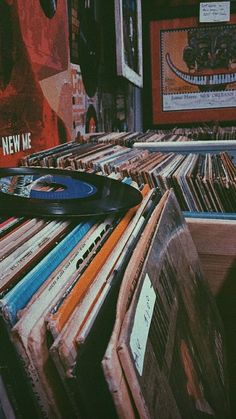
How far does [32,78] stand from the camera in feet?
4.26

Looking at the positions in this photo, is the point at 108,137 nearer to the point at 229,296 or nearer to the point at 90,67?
the point at 90,67

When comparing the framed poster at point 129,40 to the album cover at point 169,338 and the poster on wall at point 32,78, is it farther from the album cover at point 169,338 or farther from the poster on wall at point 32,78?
the album cover at point 169,338

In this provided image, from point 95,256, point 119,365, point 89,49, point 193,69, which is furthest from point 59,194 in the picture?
point 193,69

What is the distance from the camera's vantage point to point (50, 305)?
41cm

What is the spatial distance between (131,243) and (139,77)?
2429 millimetres

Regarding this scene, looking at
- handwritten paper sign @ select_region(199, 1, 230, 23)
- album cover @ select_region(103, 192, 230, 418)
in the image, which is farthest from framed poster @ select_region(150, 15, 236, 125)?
album cover @ select_region(103, 192, 230, 418)

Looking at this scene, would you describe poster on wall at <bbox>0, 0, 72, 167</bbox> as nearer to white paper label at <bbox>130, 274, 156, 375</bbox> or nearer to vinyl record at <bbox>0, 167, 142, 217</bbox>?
vinyl record at <bbox>0, 167, 142, 217</bbox>

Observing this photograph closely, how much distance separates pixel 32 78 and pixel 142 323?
3.48 ft

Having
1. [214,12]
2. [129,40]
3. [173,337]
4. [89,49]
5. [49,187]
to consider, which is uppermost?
[214,12]

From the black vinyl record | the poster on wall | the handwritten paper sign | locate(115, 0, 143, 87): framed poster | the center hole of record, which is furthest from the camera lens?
the handwritten paper sign

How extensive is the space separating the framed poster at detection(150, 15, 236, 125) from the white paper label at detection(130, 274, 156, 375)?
275cm

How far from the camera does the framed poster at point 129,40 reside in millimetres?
2234

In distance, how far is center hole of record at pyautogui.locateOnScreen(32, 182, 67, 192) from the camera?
2.55 ft

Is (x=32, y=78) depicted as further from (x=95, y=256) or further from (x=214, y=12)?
(x=214, y=12)
